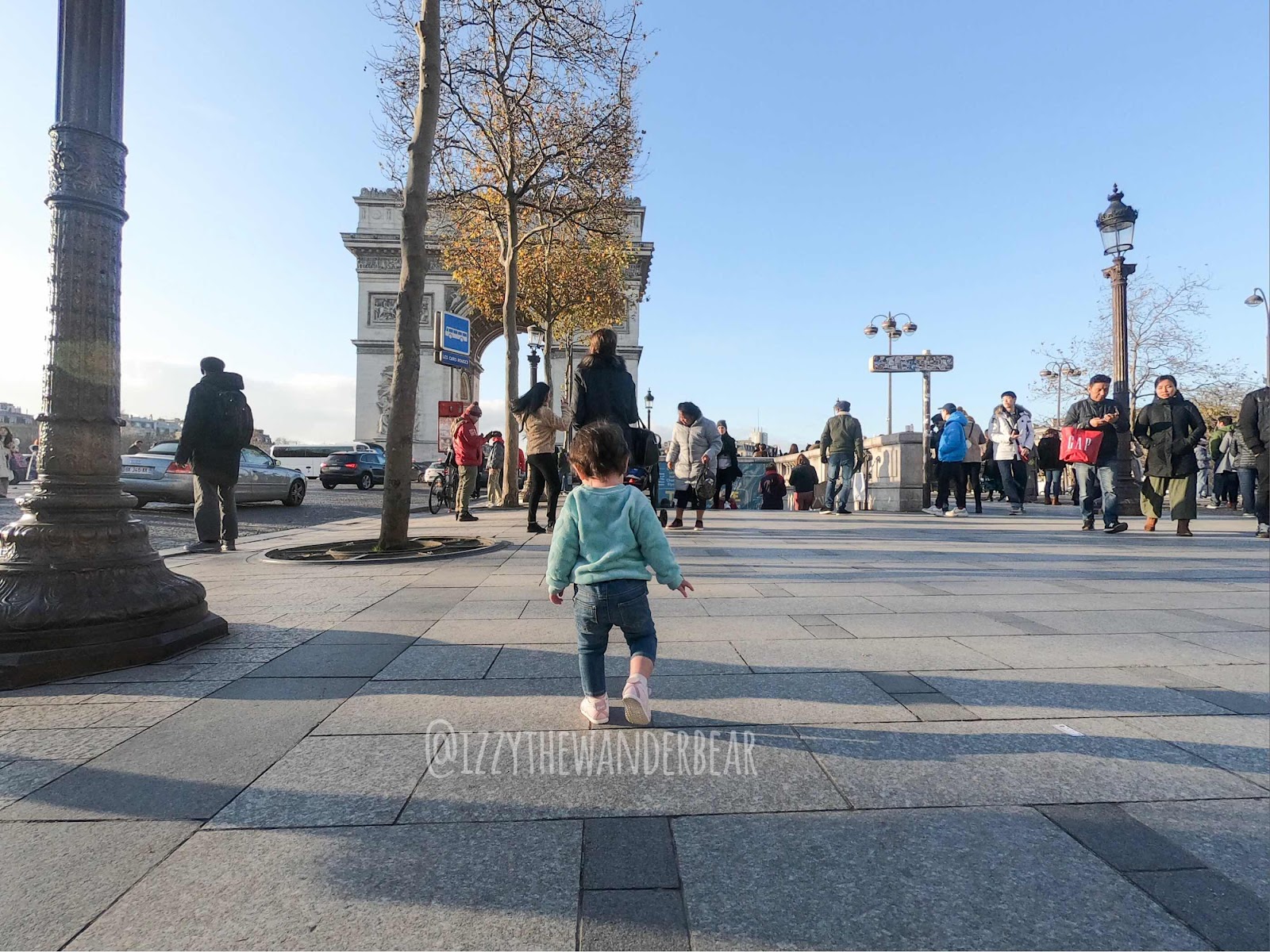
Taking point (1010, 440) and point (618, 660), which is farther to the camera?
point (1010, 440)

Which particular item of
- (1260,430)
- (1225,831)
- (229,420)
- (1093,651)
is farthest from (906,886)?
(1260,430)

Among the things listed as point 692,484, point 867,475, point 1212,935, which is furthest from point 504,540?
point 867,475

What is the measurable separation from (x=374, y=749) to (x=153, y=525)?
1058 centimetres

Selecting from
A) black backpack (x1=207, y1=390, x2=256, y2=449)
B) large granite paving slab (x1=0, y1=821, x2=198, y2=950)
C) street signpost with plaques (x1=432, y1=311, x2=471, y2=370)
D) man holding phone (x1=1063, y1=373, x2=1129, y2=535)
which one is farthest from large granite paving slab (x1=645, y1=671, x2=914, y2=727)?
street signpost with plaques (x1=432, y1=311, x2=471, y2=370)

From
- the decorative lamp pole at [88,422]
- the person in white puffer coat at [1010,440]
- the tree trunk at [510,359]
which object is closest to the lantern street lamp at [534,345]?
the tree trunk at [510,359]

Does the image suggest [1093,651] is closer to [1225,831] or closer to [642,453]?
[1225,831]

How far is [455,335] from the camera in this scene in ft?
44.5

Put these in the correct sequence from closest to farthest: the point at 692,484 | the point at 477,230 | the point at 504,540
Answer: the point at 504,540
the point at 692,484
the point at 477,230

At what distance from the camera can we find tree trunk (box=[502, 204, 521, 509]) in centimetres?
1502

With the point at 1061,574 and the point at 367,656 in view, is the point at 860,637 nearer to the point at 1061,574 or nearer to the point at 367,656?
the point at 367,656

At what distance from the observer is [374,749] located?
2361 millimetres

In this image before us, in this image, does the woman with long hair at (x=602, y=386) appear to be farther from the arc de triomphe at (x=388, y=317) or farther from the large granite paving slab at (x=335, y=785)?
the arc de triomphe at (x=388, y=317)

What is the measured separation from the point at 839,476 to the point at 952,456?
182 centimetres

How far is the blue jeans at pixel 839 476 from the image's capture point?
12141mm
